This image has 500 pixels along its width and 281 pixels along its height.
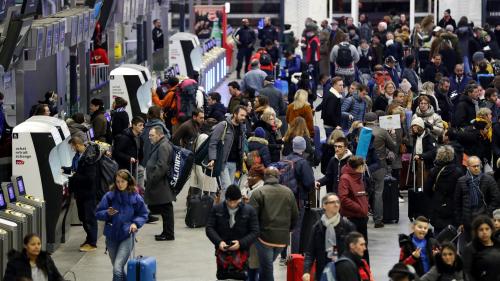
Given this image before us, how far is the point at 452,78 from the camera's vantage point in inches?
1096

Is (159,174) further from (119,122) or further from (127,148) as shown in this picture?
(119,122)

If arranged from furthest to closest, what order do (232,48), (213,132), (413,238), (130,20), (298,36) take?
(298,36), (232,48), (130,20), (213,132), (413,238)

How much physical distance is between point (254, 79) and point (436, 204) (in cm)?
1032

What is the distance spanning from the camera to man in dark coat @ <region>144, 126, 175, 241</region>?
19016 mm

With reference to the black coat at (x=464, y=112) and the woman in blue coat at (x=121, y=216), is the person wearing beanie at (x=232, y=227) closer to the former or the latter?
the woman in blue coat at (x=121, y=216)

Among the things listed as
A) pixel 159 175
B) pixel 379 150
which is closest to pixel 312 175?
pixel 159 175

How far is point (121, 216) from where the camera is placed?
15969 millimetres

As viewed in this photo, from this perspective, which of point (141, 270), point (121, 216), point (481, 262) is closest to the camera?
point (481, 262)

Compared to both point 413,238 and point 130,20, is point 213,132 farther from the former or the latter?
point 130,20

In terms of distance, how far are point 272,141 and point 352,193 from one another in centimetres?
402

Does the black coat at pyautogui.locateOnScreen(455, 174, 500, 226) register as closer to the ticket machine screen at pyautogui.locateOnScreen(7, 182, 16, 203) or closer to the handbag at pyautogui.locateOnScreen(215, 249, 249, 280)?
the handbag at pyautogui.locateOnScreen(215, 249, 249, 280)

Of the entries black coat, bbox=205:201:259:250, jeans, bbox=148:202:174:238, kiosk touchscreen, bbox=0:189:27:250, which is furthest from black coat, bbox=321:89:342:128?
black coat, bbox=205:201:259:250

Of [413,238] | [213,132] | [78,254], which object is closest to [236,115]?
[213,132]

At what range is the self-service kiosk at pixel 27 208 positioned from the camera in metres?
17.0
